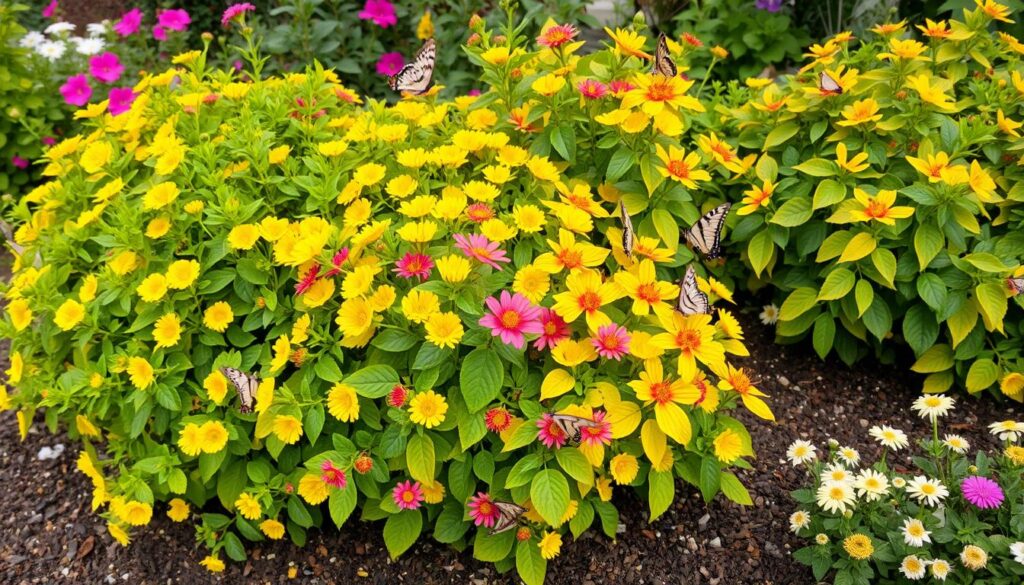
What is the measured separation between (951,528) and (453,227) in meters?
1.32

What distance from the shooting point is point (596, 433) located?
66.3 inches

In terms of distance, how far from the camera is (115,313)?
6.79 ft

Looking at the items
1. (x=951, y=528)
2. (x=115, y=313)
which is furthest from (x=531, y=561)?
(x=115, y=313)

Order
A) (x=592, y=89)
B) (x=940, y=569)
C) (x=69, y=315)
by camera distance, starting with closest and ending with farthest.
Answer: (x=940, y=569) < (x=69, y=315) < (x=592, y=89)

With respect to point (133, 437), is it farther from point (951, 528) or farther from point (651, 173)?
point (951, 528)

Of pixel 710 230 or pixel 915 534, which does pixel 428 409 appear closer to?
pixel 710 230

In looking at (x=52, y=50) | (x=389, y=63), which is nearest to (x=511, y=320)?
(x=389, y=63)

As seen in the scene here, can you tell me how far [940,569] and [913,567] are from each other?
0.05 m

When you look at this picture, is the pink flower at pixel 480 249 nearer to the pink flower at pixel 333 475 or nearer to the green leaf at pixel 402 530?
the pink flower at pixel 333 475

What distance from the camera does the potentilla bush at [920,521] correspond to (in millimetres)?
1708

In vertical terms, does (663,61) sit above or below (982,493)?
above

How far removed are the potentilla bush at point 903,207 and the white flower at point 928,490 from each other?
25.3 inches

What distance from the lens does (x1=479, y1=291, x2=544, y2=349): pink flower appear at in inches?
→ 65.4

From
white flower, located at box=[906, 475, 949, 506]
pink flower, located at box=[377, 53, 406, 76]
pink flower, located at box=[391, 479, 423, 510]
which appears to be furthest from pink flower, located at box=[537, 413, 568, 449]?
pink flower, located at box=[377, 53, 406, 76]
